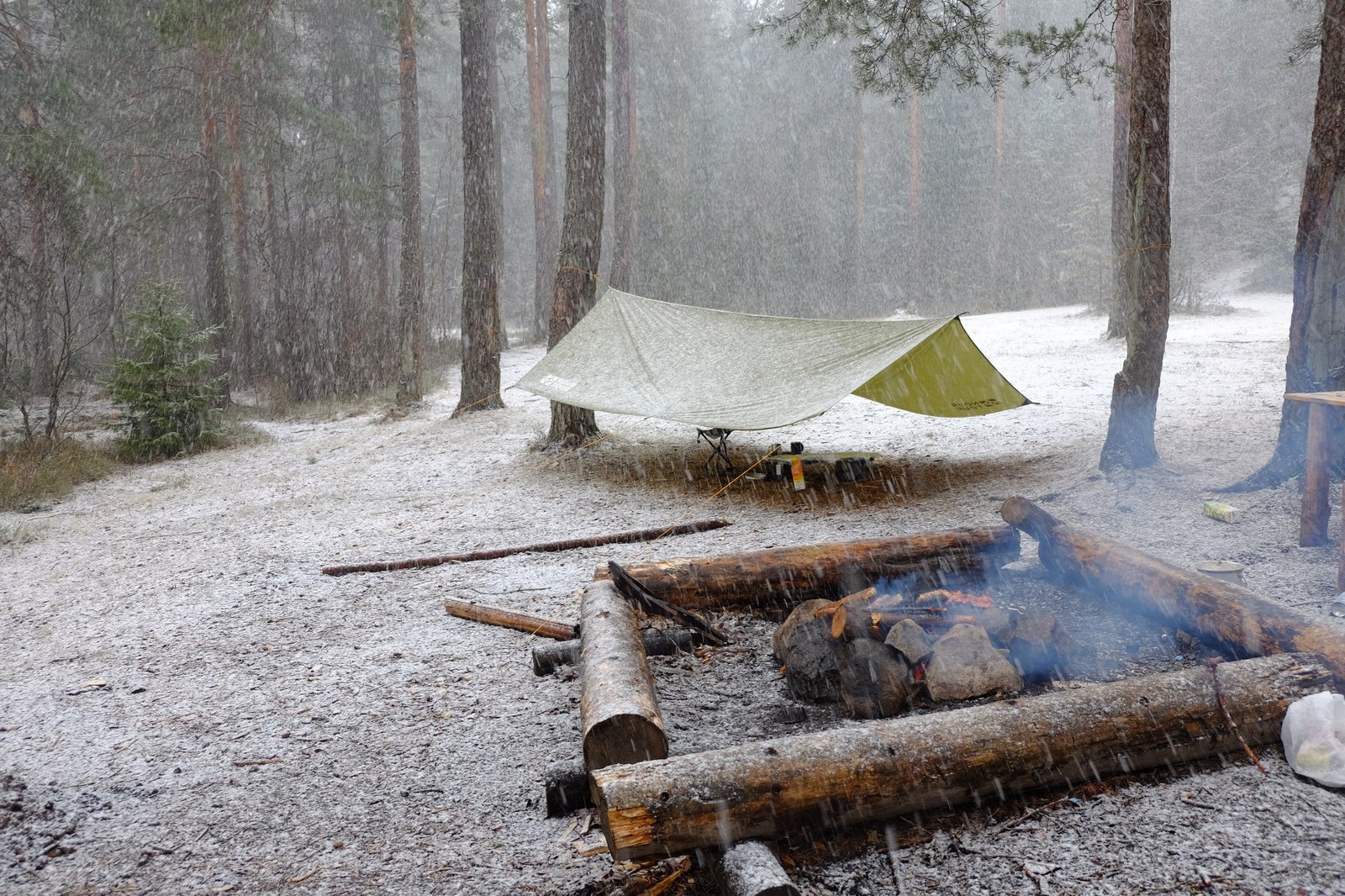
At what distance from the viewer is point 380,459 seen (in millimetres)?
6910

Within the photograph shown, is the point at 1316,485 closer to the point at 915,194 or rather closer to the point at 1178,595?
the point at 1178,595

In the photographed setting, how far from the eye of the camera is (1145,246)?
462 cm

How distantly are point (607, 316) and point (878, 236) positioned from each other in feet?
60.6

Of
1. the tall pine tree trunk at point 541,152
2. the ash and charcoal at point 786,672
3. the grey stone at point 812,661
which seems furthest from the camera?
the tall pine tree trunk at point 541,152

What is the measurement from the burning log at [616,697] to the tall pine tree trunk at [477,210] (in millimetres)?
6173

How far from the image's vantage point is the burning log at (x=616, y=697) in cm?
199

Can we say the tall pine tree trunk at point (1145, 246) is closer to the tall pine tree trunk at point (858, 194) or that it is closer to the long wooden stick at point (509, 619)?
the long wooden stick at point (509, 619)

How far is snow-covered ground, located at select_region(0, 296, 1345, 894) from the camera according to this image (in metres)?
1.86

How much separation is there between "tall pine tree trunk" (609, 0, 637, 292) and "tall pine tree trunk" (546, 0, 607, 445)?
5.77 meters

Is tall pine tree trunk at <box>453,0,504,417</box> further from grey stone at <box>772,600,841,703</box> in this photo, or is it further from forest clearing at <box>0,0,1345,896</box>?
grey stone at <box>772,600,841,703</box>

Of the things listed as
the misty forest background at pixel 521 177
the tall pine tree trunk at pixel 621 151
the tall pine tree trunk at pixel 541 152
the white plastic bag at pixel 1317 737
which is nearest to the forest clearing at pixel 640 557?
the white plastic bag at pixel 1317 737

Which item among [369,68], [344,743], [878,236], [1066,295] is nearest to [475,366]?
[344,743]

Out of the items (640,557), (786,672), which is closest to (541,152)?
(640,557)

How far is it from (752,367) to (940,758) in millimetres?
3834
